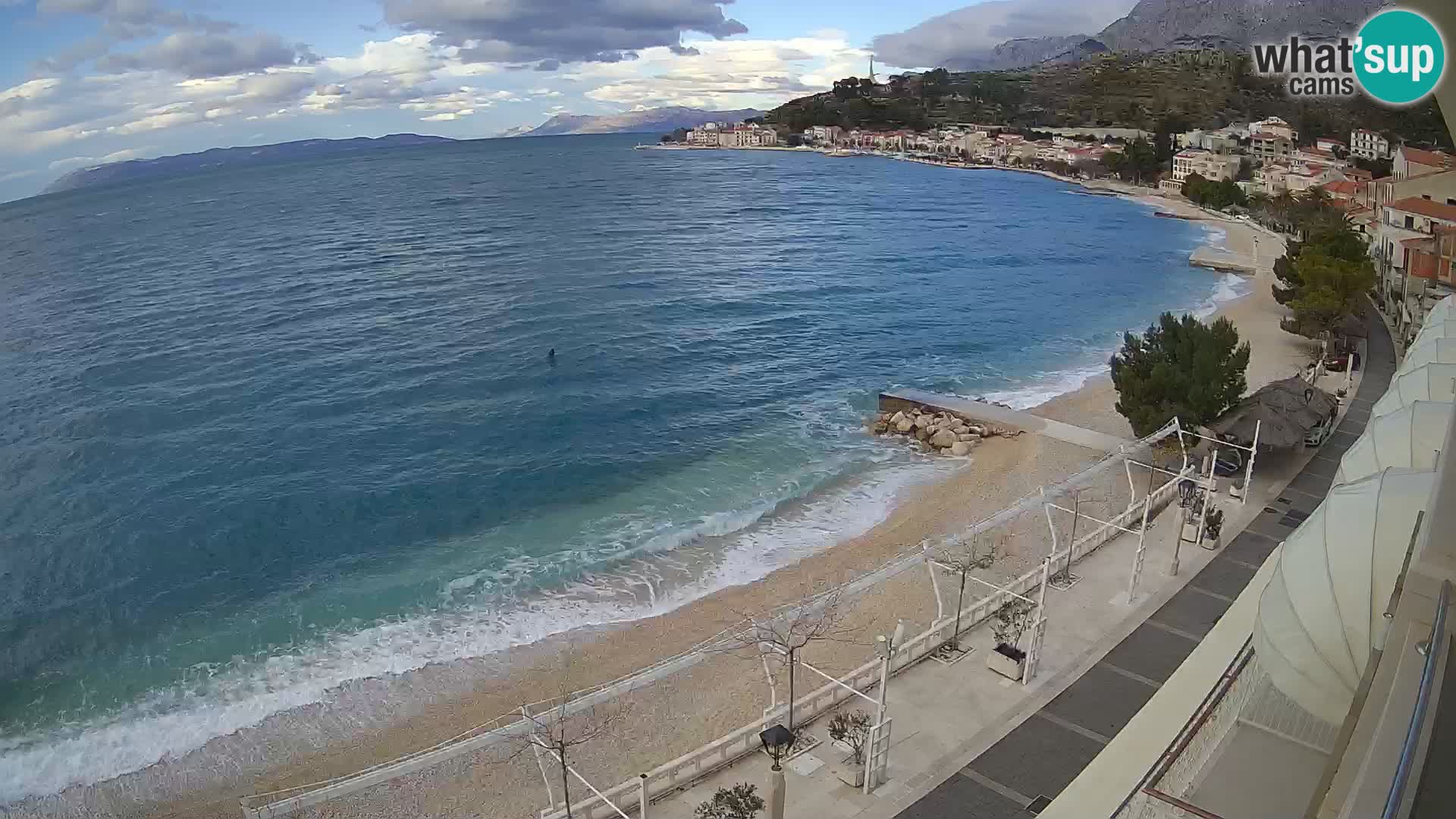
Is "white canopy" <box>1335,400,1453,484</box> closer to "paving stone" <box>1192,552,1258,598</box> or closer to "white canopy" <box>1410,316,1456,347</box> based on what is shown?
"paving stone" <box>1192,552,1258,598</box>

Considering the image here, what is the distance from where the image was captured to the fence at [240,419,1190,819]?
11547 mm

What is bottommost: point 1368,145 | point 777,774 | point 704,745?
point 704,745

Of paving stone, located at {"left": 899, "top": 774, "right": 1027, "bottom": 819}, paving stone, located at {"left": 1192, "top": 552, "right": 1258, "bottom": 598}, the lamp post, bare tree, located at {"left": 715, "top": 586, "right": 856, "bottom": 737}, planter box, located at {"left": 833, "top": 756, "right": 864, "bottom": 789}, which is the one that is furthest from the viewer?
paving stone, located at {"left": 1192, "top": 552, "right": 1258, "bottom": 598}

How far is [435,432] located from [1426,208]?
160 feet

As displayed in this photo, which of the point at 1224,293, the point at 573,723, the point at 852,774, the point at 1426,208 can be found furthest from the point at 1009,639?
the point at 1224,293

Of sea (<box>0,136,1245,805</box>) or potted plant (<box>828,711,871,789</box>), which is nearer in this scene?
potted plant (<box>828,711,871,789</box>)

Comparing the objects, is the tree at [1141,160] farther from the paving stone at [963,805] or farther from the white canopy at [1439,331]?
the paving stone at [963,805]

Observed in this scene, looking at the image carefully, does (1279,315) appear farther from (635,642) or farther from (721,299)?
(635,642)

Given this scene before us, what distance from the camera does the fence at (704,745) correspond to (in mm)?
Result: 11547

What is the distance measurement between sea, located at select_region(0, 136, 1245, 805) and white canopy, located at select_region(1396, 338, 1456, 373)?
13.0 m

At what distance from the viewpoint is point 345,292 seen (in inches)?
2285

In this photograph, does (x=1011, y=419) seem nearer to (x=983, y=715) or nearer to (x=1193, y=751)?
(x=983, y=715)

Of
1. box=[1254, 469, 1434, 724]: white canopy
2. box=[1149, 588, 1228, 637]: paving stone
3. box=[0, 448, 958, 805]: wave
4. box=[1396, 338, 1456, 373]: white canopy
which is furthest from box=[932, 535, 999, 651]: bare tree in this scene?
box=[1396, 338, 1456, 373]: white canopy

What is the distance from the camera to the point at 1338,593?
8.27 meters
